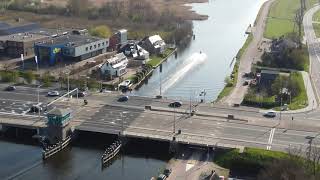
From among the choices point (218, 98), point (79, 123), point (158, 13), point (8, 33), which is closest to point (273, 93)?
point (218, 98)

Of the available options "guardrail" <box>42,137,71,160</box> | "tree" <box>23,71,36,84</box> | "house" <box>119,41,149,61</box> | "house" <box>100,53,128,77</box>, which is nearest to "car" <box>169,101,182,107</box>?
"guardrail" <box>42,137,71,160</box>

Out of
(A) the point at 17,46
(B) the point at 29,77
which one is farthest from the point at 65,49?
(B) the point at 29,77

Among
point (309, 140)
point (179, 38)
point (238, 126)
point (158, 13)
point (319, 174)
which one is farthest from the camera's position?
point (158, 13)

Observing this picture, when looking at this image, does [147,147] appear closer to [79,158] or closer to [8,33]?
[79,158]

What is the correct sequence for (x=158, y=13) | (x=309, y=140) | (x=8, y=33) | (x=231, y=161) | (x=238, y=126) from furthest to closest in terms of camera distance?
(x=158, y=13) < (x=8, y=33) < (x=238, y=126) < (x=309, y=140) < (x=231, y=161)

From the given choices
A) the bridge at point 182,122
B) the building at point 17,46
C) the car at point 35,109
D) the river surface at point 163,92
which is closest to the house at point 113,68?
the river surface at point 163,92

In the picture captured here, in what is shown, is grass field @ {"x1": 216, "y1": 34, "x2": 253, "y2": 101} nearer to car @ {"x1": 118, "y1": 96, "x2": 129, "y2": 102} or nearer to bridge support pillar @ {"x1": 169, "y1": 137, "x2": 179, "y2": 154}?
car @ {"x1": 118, "y1": 96, "x2": 129, "y2": 102}
